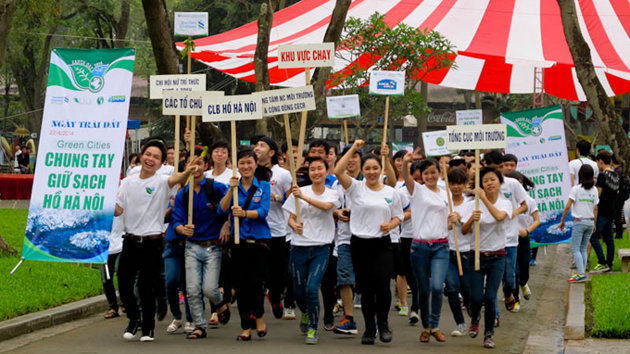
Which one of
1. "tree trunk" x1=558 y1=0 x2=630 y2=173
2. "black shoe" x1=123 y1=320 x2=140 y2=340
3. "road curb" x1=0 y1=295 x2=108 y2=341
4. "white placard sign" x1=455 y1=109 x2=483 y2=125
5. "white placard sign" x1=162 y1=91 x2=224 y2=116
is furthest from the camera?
"white placard sign" x1=455 y1=109 x2=483 y2=125

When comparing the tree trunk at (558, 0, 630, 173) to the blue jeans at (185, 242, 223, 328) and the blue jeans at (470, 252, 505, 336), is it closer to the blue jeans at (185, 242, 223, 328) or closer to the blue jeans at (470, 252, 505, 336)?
the blue jeans at (470, 252, 505, 336)

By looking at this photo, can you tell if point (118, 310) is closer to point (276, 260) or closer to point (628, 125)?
point (276, 260)

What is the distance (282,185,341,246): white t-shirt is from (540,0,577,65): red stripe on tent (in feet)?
39.7

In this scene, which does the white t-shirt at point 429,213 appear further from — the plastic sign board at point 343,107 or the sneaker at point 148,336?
the plastic sign board at point 343,107

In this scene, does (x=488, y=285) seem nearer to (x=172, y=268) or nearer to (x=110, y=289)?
(x=172, y=268)

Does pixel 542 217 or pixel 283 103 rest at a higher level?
pixel 283 103

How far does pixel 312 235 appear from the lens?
9500 mm

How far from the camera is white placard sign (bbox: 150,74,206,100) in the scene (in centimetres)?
1063

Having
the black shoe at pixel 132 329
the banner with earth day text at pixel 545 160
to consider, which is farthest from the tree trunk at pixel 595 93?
the black shoe at pixel 132 329

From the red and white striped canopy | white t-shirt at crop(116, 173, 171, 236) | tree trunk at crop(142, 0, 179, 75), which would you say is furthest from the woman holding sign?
the red and white striped canopy

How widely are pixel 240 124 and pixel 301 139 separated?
1509 inches

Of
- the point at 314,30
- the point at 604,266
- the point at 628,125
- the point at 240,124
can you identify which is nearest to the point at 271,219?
the point at 604,266

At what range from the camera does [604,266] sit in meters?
15.6

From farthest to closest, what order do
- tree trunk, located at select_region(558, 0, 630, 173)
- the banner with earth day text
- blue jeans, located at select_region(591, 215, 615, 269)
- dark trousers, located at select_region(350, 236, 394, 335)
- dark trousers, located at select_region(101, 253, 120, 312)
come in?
blue jeans, located at select_region(591, 215, 615, 269), the banner with earth day text, tree trunk, located at select_region(558, 0, 630, 173), dark trousers, located at select_region(101, 253, 120, 312), dark trousers, located at select_region(350, 236, 394, 335)
